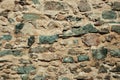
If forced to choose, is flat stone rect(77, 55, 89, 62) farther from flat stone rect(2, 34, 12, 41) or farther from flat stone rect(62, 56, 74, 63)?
flat stone rect(2, 34, 12, 41)

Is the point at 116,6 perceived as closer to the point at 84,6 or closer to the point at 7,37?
the point at 84,6

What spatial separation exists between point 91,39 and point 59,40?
36 centimetres

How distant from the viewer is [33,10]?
126 inches

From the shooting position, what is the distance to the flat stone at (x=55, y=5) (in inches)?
126

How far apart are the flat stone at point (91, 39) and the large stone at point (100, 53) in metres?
0.07

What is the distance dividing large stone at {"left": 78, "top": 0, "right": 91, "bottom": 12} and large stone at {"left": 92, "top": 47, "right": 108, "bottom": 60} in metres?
0.48

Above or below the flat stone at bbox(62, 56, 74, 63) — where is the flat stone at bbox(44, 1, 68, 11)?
above

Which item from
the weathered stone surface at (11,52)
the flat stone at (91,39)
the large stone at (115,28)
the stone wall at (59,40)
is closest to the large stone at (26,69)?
the stone wall at (59,40)

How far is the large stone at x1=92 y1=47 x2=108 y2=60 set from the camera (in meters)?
3.14

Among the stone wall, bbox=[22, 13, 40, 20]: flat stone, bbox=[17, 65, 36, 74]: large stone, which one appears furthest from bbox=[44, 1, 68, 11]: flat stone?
bbox=[17, 65, 36, 74]: large stone

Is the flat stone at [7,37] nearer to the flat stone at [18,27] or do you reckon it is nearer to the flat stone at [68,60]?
the flat stone at [18,27]

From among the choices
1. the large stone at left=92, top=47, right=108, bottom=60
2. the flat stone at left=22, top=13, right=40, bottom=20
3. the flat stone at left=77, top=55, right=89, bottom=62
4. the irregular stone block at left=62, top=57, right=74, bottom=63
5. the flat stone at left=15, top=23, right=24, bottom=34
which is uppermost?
the flat stone at left=22, top=13, right=40, bottom=20

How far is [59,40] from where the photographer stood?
124 inches

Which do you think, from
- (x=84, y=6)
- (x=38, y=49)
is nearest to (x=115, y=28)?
(x=84, y=6)
